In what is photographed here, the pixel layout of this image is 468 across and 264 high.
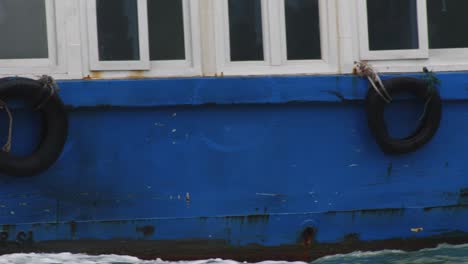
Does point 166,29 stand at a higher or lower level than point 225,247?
higher

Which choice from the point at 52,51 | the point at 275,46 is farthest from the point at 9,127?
the point at 275,46

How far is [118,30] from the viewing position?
4.84 meters

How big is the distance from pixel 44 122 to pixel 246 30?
50.0 inches

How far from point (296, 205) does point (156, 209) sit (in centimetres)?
81

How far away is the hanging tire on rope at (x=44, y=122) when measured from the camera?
4.51m

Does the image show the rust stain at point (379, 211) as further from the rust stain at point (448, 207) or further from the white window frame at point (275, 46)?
the white window frame at point (275, 46)

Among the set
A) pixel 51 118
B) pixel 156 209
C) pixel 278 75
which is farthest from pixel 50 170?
pixel 278 75

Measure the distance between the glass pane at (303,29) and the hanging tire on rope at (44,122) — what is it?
4.54 ft

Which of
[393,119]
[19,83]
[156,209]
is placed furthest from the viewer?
[393,119]

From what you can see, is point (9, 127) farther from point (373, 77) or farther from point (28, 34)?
point (373, 77)

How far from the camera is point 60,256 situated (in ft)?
15.4

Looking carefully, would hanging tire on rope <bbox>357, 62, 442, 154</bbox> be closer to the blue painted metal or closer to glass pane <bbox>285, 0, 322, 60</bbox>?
the blue painted metal

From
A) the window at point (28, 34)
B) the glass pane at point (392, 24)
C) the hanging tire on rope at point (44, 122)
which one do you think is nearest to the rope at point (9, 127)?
the hanging tire on rope at point (44, 122)

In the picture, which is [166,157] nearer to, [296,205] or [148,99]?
[148,99]
